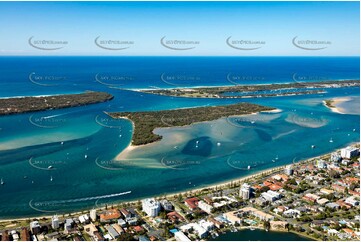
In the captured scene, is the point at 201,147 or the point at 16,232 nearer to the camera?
the point at 16,232

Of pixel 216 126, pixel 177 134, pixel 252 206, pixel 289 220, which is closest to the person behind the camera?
pixel 289 220

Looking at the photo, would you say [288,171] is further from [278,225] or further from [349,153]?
[278,225]

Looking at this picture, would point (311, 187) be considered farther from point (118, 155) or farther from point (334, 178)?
point (118, 155)

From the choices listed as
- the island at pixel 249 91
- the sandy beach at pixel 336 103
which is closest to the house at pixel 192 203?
the sandy beach at pixel 336 103

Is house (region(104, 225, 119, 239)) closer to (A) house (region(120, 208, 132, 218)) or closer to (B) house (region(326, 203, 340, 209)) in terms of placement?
(A) house (region(120, 208, 132, 218))

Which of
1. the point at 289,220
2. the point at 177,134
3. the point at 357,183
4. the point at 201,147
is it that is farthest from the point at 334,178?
the point at 177,134
